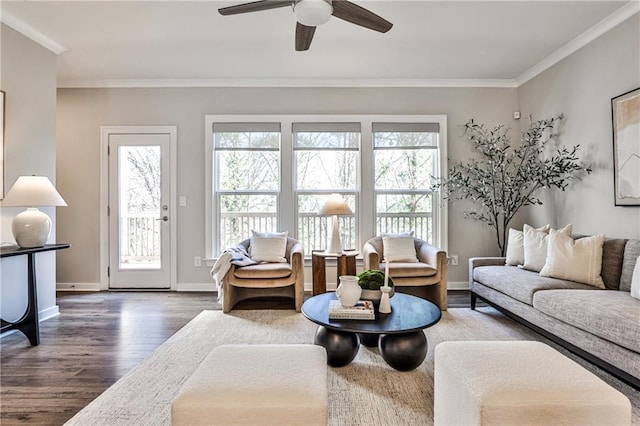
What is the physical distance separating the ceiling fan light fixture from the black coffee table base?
6.66ft

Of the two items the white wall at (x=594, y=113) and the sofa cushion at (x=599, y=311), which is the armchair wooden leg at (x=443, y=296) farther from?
the white wall at (x=594, y=113)

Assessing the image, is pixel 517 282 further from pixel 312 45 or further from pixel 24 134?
pixel 24 134

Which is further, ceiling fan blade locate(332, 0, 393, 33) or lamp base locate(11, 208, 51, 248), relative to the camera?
lamp base locate(11, 208, 51, 248)

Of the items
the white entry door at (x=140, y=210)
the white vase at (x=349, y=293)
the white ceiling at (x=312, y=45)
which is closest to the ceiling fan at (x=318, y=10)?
the white ceiling at (x=312, y=45)

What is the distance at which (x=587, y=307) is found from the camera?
2191 millimetres

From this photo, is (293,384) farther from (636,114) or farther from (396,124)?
(396,124)

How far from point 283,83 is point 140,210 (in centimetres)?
256

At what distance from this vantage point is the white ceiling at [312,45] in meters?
2.94

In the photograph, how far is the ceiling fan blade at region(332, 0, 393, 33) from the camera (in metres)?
2.16

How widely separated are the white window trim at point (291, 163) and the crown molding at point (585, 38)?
3.65ft

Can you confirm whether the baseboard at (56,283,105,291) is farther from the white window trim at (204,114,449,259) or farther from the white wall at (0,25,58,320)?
the white window trim at (204,114,449,259)

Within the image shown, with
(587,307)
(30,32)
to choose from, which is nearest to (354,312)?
(587,307)

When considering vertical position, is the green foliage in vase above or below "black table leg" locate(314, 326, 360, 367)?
above

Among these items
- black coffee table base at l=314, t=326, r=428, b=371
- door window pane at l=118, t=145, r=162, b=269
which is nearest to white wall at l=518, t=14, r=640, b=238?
black coffee table base at l=314, t=326, r=428, b=371
